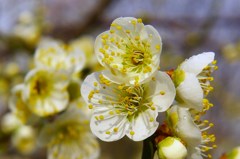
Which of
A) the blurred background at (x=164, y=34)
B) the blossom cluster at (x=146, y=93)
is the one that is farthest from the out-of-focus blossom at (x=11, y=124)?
the blossom cluster at (x=146, y=93)

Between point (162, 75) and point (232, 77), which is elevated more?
point (162, 75)

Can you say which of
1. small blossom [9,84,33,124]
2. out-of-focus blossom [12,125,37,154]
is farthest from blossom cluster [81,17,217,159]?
out-of-focus blossom [12,125,37,154]

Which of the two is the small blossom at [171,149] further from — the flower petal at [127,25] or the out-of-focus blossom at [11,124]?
the out-of-focus blossom at [11,124]

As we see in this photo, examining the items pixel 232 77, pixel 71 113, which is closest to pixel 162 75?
pixel 71 113

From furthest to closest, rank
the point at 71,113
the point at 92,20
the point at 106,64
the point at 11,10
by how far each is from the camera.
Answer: the point at 11,10 < the point at 92,20 < the point at 71,113 < the point at 106,64

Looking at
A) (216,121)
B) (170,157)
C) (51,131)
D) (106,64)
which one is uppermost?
(106,64)

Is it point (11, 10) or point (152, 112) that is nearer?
point (152, 112)

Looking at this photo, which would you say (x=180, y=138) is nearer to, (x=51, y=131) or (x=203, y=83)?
(x=203, y=83)
